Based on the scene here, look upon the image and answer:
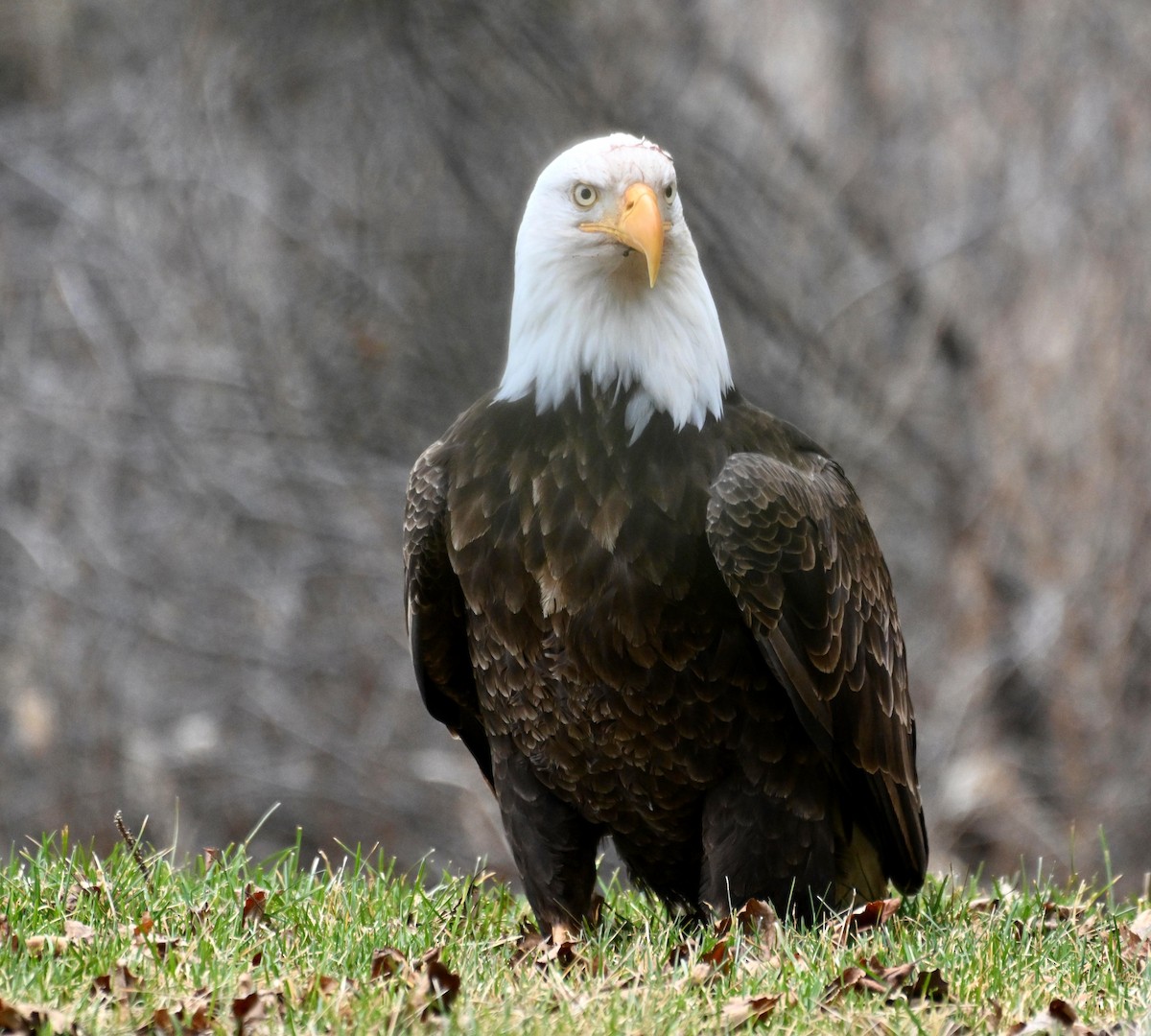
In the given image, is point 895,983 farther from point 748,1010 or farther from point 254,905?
point 254,905

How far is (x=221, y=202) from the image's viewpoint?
1014 cm

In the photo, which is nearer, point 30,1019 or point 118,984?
point 30,1019

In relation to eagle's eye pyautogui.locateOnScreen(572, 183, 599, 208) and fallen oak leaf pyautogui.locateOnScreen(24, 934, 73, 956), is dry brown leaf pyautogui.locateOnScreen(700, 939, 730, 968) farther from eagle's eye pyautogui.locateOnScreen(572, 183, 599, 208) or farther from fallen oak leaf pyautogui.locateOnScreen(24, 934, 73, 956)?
eagle's eye pyautogui.locateOnScreen(572, 183, 599, 208)

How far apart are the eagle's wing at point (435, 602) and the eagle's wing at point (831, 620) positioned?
30.6 inches

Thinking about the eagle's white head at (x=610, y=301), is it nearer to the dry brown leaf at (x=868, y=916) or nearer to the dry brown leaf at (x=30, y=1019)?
the dry brown leaf at (x=868, y=916)

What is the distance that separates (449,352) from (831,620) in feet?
18.9

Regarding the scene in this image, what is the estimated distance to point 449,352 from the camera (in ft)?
33.2

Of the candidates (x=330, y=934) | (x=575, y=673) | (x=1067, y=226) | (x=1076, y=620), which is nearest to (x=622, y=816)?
(x=575, y=673)

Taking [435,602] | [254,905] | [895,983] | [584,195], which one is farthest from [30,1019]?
[584,195]

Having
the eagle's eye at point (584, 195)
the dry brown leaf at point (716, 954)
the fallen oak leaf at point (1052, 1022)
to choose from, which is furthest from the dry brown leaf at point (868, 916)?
the eagle's eye at point (584, 195)

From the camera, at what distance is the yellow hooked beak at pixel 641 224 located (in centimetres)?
444

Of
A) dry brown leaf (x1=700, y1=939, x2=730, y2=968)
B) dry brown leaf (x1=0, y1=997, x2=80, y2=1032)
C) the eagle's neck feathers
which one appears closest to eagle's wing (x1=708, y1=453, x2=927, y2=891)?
the eagle's neck feathers

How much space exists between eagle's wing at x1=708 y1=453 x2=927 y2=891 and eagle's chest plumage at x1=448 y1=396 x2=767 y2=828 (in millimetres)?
98

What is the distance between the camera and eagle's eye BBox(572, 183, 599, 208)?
462cm
